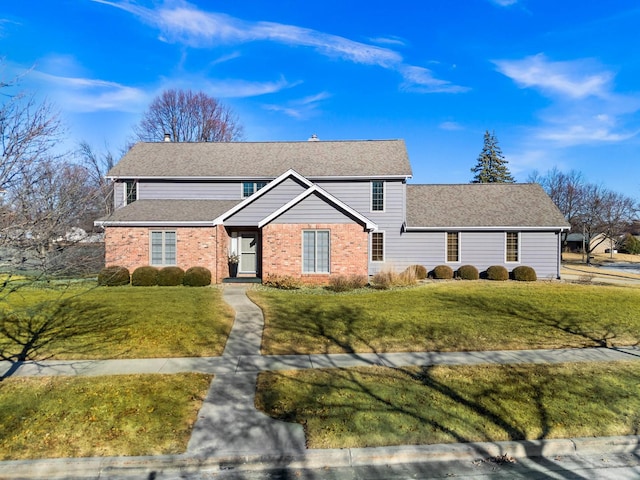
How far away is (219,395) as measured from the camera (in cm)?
716

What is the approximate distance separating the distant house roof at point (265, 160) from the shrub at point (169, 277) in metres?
6.80

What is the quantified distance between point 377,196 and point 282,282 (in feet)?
30.2

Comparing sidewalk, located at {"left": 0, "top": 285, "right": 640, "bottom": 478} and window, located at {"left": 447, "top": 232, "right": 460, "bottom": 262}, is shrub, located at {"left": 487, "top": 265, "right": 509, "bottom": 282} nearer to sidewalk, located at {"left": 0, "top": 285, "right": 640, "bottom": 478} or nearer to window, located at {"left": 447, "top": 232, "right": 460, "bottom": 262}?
window, located at {"left": 447, "top": 232, "right": 460, "bottom": 262}

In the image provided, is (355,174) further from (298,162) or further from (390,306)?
(390,306)

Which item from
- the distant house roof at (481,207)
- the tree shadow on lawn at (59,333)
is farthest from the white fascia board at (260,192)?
the tree shadow on lawn at (59,333)

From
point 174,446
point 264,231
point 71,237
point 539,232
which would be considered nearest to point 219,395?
point 174,446

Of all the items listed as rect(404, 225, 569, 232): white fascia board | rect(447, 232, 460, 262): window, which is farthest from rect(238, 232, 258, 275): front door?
rect(447, 232, 460, 262): window

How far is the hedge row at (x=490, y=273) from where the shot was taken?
22723 millimetres

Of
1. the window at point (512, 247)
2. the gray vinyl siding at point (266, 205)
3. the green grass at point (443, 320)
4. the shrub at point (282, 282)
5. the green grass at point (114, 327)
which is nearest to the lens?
the green grass at point (114, 327)

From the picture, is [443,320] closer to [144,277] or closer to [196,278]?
[196,278]

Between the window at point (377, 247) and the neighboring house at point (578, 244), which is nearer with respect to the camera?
the window at point (377, 247)

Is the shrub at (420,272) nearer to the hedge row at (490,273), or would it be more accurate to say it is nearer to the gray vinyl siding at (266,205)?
the hedge row at (490,273)

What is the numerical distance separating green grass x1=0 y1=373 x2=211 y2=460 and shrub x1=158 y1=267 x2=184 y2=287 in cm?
1154

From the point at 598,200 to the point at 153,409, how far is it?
184ft
